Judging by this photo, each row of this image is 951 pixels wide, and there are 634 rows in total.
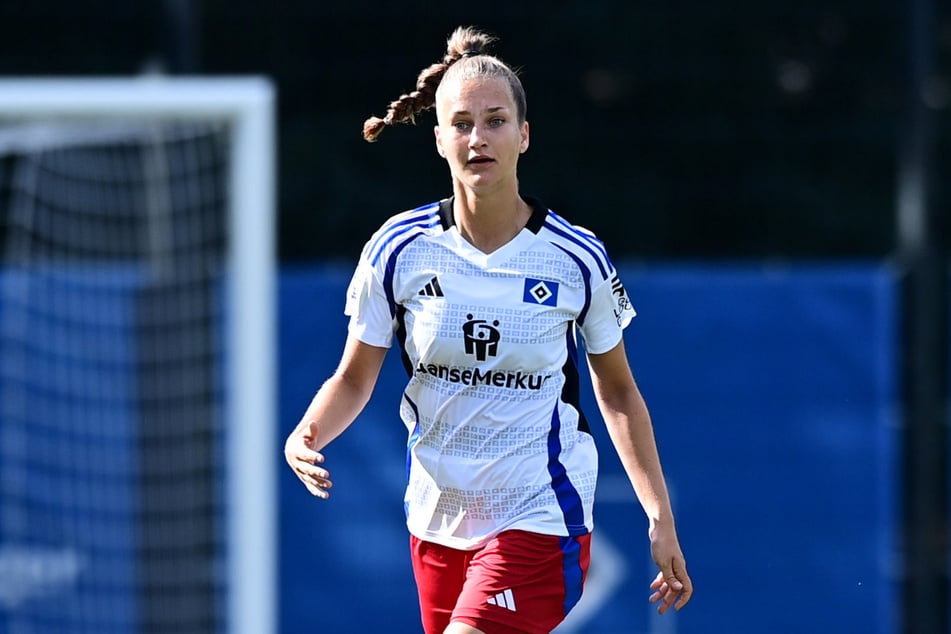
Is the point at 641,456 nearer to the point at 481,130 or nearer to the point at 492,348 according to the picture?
the point at 492,348

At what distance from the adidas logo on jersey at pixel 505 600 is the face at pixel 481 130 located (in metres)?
0.91

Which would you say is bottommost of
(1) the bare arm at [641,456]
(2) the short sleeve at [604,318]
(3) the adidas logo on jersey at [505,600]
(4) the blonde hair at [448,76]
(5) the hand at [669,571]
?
(3) the adidas logo on jersey at [505,600]

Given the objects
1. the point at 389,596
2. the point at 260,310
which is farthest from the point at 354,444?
the point at 260,310

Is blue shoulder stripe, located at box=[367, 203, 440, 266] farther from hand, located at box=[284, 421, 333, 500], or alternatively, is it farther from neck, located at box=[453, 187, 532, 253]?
hand, located at box=[284, 421, 333, 500]

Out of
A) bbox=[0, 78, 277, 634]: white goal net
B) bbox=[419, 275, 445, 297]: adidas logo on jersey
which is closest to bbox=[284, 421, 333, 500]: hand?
bbox=[419, 275, 445, 297]: adidas logo on jersey

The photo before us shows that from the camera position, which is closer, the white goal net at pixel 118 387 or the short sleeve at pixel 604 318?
the short sleeve at pixel 604 318

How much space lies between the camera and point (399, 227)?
13.4 feet

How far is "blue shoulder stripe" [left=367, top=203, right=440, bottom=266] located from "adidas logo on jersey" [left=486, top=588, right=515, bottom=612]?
2.67ft

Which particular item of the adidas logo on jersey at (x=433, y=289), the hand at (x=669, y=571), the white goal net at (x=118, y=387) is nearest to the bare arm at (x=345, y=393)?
the adidas logo on jersey at (x=433, y=289)

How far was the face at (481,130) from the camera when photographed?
384 centimetres

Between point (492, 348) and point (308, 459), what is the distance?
505mm

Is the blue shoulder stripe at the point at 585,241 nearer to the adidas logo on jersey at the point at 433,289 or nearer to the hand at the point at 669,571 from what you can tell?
the adidas logo on jersey at the point at 433,289

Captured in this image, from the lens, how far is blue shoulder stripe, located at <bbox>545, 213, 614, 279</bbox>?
13.2 feet

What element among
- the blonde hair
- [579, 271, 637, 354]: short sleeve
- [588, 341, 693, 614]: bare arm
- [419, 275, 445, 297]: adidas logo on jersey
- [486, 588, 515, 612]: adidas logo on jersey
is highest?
the blonde hair
